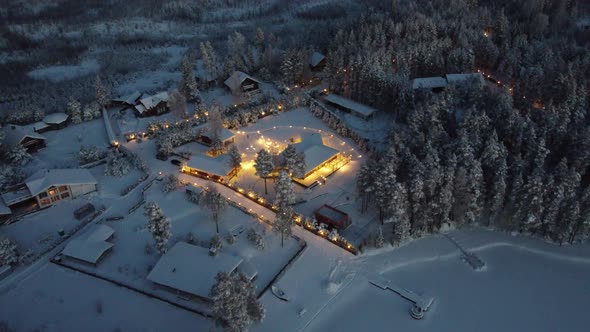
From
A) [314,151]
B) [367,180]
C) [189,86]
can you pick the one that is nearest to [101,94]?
[189,86]

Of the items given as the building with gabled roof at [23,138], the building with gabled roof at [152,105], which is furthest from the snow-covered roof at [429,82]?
the building with gabled roof at [23,138]

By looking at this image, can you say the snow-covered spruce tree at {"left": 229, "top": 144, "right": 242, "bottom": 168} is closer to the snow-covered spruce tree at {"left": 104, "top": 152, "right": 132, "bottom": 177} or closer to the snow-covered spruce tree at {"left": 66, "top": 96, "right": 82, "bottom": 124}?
the snow-covered spruce tree at {"left": 104, "top": 152, "right": 132, "bottom": 177}

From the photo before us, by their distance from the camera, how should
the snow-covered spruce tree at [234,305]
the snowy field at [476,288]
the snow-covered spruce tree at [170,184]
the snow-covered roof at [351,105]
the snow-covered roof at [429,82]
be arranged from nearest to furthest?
the snow-covered spruce tree at [234,305], the snowy field at [476,288], the snow-covered spruce tree at [170,184], the snow-covered roof at [351,105], the snow-covered roof at [429,82]

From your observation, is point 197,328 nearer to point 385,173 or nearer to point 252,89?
point 385,173

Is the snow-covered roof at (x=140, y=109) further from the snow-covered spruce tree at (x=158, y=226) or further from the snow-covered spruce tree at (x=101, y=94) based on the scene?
the snow-covered spruce tree at (x=158, y=226)

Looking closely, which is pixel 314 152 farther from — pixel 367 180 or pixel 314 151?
pixel 367 180

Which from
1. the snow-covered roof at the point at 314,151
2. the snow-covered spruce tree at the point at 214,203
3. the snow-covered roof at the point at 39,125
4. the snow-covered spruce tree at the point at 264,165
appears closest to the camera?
the snow-covered spruce tree at the point at 214,203

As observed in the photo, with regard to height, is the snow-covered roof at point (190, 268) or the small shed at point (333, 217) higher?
the snow-covered roof at point (190, 268)
